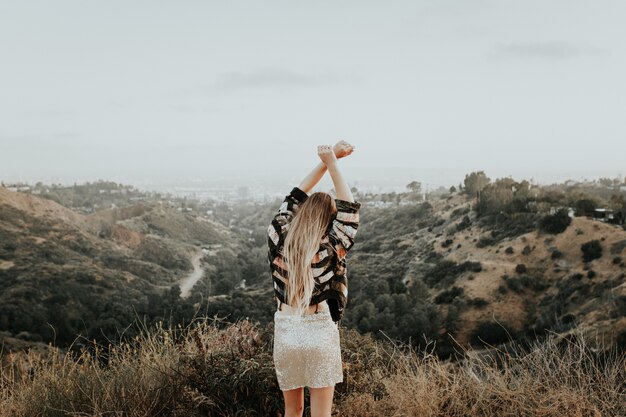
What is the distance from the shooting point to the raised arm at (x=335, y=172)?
6.82ft

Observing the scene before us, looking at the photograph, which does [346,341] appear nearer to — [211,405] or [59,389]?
[211,405]

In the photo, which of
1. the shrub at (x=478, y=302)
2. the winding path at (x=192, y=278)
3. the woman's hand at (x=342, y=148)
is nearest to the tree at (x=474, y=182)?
the shrub at (x=478, y=302)

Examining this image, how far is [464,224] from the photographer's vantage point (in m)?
36.8

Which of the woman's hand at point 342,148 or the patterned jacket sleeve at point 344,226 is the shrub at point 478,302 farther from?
the patterned jacket sleeve at point 344,226

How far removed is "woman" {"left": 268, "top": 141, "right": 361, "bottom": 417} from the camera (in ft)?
6.11

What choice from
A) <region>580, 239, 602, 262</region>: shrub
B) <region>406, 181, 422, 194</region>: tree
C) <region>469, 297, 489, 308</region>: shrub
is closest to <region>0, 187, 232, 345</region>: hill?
<region>469, 297, 489, 308</region>: shrub

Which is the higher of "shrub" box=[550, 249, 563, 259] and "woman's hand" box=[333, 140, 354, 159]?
"woman's hand" box=[333, 140, 354, 159]

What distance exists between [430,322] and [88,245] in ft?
95.3

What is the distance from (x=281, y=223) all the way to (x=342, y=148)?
19.2 inches

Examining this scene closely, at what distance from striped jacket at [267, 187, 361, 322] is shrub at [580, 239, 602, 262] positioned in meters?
27.4

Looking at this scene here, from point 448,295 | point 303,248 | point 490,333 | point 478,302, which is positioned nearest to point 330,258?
point 303,248

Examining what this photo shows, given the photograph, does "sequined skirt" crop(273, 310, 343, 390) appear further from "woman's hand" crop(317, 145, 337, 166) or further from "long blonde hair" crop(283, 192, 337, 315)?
"woman's hand" crop(317, 145, 337, 166)

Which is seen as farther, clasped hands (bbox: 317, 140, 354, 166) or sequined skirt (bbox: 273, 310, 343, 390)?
clasped hands (bbox: 317, 140, 354, 166)

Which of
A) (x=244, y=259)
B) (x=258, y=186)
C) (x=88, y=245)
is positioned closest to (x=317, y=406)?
(x=88, y=245)
